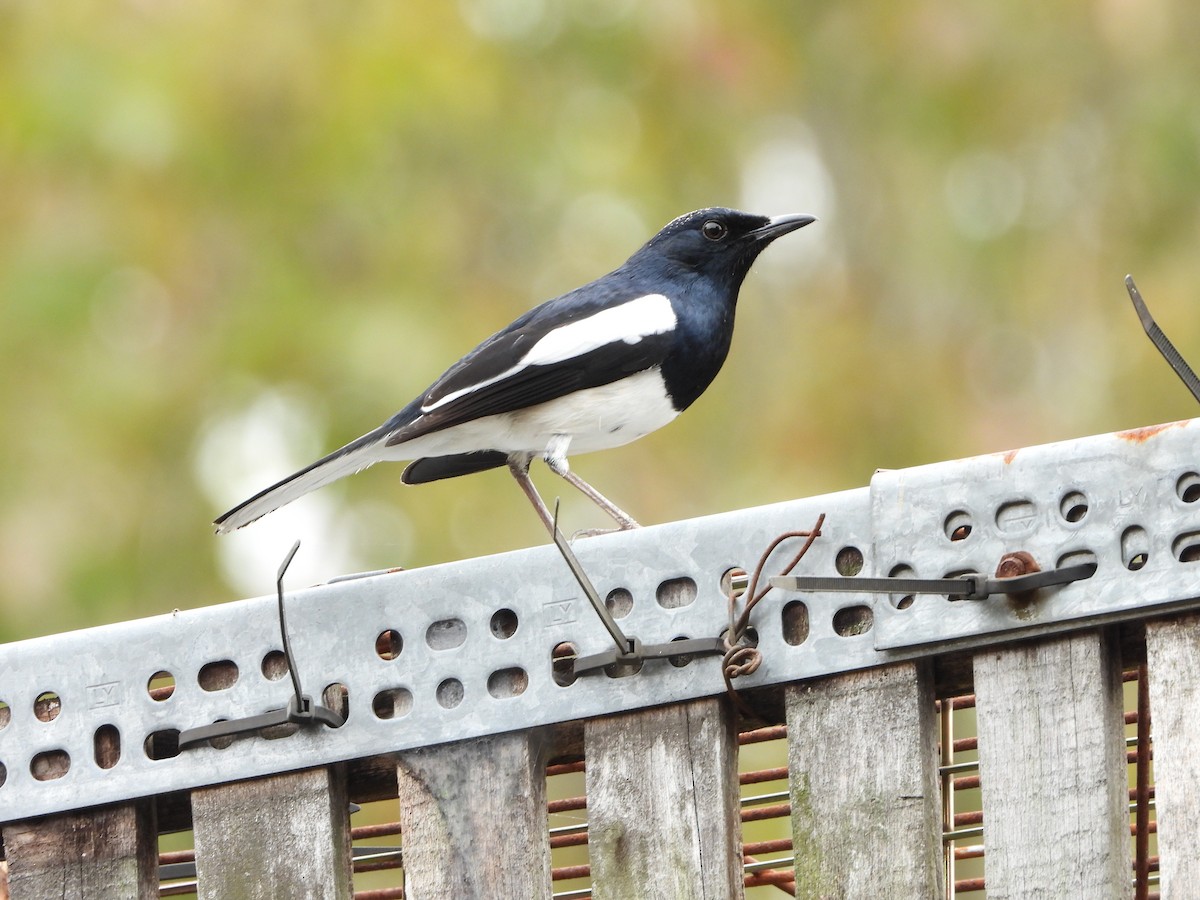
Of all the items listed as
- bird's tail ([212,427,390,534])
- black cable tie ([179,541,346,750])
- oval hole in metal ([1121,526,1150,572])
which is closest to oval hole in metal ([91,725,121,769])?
black cable tie ([179,541,346,750])

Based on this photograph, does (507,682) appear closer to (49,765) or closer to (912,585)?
(912,585)

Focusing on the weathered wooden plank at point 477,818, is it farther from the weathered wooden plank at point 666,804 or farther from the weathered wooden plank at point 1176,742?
the weathered wooden plank at point 1176,742

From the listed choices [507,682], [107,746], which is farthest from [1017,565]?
[107,746]

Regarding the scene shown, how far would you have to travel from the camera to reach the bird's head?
4863 millimetres

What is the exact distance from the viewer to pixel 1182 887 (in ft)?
6.74

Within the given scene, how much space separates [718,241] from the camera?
4914mm

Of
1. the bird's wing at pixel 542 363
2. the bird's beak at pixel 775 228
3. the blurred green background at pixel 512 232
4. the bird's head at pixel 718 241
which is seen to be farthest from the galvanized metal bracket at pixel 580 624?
the blurred green background at pixel 512 232

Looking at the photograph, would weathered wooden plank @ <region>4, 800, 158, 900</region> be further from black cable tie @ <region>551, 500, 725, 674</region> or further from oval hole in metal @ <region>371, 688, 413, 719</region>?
black cable tie @ <region>551, 500, 725, 674</region>

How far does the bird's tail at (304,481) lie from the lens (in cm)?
399

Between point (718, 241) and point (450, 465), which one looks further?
point (718, 241)

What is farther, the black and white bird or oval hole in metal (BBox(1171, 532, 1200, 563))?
the black and white bird

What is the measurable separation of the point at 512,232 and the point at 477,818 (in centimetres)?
721

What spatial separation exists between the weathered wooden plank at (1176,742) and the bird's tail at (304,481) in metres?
2.30

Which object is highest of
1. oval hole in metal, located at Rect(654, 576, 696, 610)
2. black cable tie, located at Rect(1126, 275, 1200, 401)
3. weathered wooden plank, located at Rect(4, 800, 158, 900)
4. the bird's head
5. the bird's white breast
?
the bird's head
